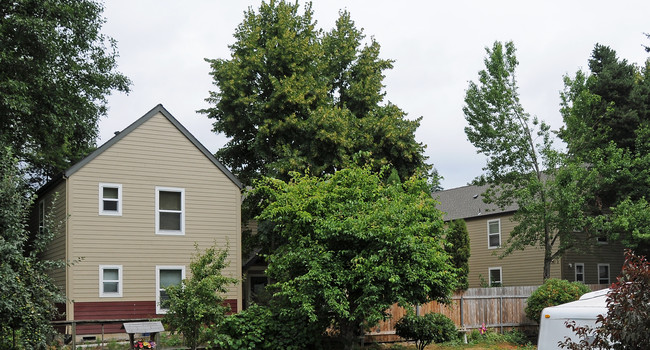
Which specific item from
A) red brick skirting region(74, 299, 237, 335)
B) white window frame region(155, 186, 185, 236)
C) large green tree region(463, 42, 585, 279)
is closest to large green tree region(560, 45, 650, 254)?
large green tree region(463, 42, 585, 279)

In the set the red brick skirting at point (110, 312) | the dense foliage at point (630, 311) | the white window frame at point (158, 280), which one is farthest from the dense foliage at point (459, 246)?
the dense foliage at point (630, 311)

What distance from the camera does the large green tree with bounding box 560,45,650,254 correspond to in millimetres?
27722

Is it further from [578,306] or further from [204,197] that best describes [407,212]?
[204,197]

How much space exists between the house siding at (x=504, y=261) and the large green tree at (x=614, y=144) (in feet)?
12.6

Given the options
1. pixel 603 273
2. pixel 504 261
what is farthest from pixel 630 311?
pixel 603 273

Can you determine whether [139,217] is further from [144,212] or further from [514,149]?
[514,149]

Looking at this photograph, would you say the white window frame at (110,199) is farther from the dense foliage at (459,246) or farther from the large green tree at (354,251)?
the dense foliage at (459,246)

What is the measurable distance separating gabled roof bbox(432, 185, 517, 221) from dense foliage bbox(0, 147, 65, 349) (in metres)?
24.6

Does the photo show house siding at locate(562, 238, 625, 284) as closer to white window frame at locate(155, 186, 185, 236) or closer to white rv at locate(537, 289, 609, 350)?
white window frame at locate(155, 186, 185, 236)

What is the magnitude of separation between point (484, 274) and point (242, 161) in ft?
50.6

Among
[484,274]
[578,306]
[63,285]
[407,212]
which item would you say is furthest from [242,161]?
[578,306]

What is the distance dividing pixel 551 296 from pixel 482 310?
7.92 feet

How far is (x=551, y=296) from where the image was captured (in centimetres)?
2347

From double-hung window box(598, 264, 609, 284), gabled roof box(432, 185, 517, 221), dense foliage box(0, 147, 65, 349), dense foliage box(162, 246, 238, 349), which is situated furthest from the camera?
gabled roof box(432, 185, 517, 221)
